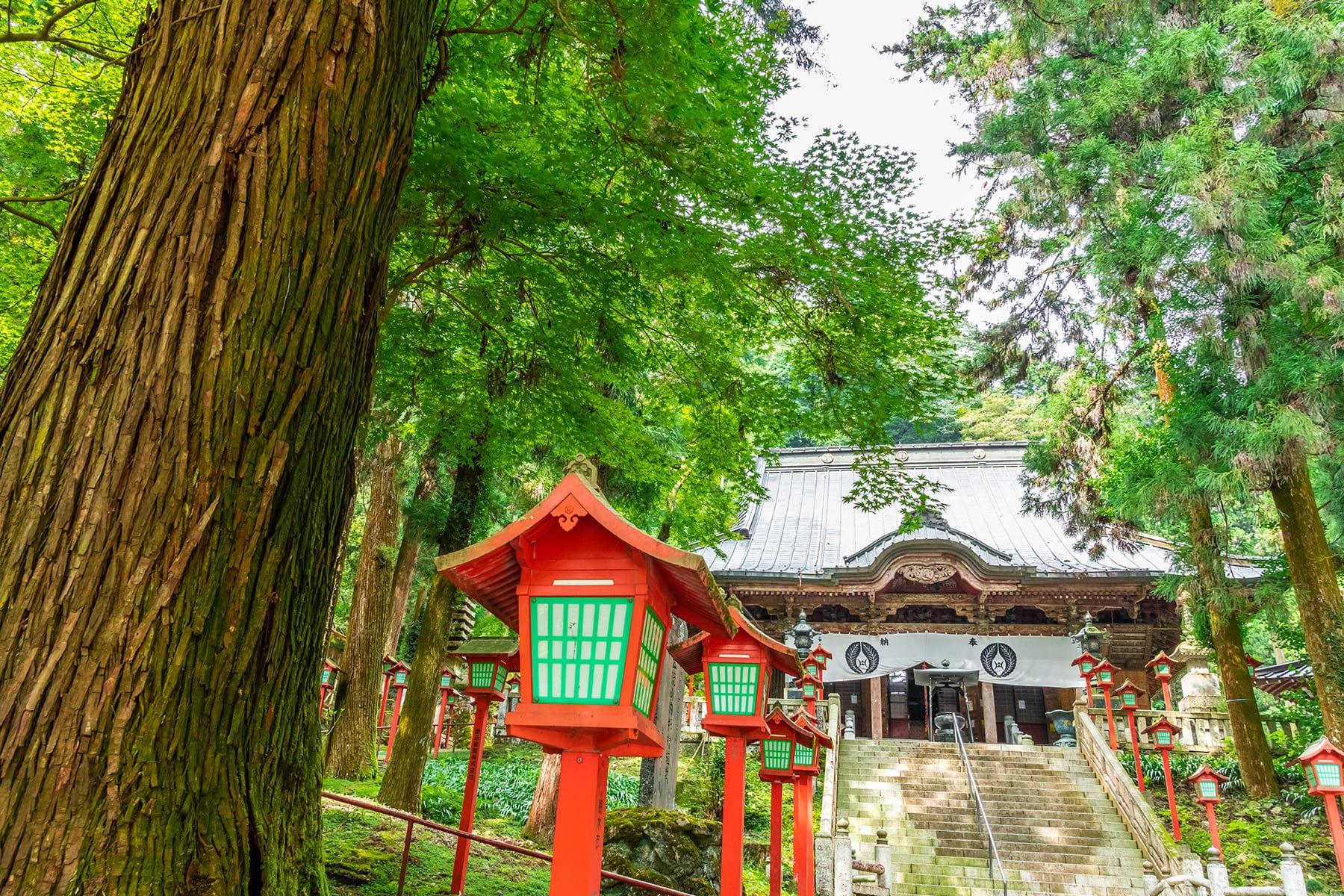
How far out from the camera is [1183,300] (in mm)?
10641

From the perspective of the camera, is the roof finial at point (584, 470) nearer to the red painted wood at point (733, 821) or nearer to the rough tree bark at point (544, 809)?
the red painted wood at point (733, 821)

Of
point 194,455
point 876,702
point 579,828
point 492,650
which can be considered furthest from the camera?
point 876,702

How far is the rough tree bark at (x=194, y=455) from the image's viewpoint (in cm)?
179

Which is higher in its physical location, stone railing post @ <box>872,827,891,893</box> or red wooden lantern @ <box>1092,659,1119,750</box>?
red wooden lantern @ <box>1092,659,1119,750</box>

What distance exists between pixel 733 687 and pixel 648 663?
2.36 metres

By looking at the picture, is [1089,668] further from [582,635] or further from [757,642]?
[582,635]

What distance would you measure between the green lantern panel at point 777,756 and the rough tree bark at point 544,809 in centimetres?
364

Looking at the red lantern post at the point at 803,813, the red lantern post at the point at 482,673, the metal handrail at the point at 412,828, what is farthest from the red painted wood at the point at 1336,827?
the red lantern post at the point at 482,673

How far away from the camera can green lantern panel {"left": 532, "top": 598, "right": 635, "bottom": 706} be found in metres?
3.20

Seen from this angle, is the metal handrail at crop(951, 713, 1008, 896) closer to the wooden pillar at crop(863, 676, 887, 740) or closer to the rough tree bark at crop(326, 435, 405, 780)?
the wooden pillar at crop(863, 676, 887, 740)

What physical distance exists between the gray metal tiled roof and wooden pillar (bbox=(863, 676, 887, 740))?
8.64 ft

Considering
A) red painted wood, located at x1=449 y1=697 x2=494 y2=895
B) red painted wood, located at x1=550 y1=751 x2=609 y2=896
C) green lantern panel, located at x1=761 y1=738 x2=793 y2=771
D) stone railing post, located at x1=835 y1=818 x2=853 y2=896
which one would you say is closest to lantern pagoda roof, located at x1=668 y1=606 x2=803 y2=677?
green lantern panel, located at x1=761 y1=738 x2=793 y2=771

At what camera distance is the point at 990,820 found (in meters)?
11.3

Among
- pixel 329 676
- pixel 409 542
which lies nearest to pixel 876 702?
pixel 409 542
